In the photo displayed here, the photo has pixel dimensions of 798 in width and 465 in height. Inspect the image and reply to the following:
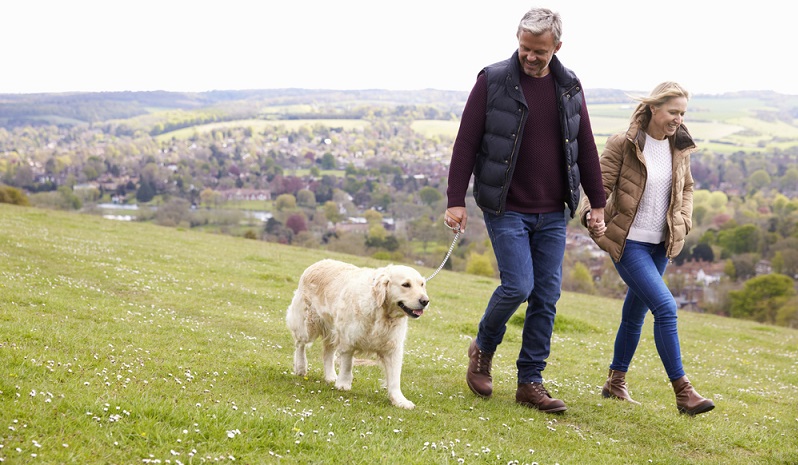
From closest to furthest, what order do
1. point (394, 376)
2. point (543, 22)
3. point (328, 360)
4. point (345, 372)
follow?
point (543, 22) → point (394, 376) → point (345, 372) → point (328, 360)

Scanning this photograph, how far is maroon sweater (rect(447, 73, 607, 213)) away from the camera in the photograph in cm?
723

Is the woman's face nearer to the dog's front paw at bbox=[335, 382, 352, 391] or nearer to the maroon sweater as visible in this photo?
the maroon sweater

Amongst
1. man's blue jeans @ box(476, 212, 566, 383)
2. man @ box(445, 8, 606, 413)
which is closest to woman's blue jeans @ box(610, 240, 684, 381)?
man @ box(445, 8, 606, 413)

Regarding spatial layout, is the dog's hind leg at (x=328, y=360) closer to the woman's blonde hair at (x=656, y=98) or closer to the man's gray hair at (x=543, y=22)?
the man's gray hair at (x=543, y=22)

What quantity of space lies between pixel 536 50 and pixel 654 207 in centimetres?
245

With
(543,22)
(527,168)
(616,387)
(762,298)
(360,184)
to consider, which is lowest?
(360,184)

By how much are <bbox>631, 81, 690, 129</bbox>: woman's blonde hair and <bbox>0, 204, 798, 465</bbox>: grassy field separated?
3512 mm

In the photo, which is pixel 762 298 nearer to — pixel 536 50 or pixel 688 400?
pixel 688 400

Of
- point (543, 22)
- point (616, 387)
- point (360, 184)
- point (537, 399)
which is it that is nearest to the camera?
point (543, 22)

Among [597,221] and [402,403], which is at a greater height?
[597,221]

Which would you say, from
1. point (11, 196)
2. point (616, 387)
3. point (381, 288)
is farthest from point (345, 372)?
point (11, 196)

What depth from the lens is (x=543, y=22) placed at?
6.67 meters

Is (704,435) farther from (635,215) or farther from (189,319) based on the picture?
(189,319)

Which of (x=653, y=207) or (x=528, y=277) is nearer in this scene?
(x=528, y=277)
